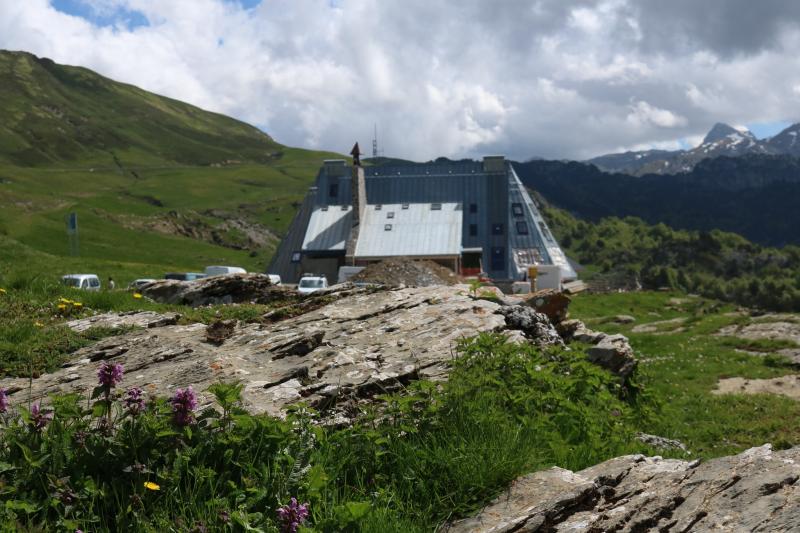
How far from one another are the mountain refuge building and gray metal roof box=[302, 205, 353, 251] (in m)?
0.08

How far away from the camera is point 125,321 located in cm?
1145

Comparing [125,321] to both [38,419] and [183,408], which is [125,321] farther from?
[183,408]

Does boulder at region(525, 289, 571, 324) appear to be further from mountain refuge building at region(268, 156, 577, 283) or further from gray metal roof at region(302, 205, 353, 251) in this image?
gray metal roof at region(302, 205, 353, 251)

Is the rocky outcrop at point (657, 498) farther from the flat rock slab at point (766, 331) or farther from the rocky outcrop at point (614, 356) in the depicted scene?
the flat rock slab at point (766, 331)

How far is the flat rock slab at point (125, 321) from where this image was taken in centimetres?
1109

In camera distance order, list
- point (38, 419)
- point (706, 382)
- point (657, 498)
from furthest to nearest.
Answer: point (706, 382), point (38, 419), point (657, 498)

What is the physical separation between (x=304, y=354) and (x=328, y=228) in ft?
174

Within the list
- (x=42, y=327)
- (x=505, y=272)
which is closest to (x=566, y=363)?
(x=42, y=327)

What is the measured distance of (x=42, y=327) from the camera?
10.8 metres

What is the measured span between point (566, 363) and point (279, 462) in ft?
16.9

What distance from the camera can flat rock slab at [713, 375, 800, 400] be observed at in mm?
20703

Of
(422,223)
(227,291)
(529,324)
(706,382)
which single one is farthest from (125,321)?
(422,223)

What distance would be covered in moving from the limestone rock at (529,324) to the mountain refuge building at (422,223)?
4430cm

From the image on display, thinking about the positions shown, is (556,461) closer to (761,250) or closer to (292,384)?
(292,384)
